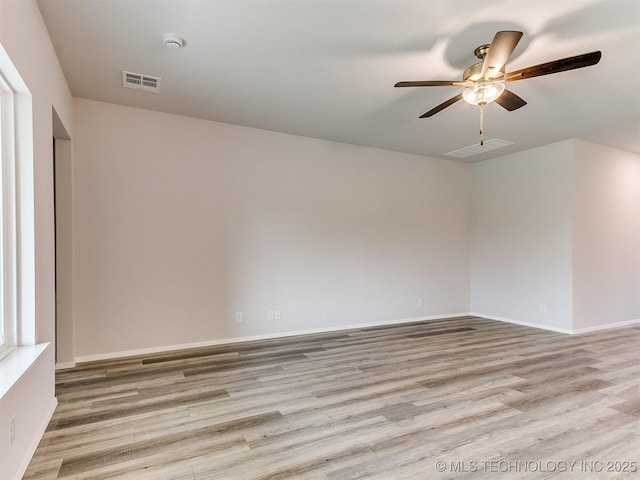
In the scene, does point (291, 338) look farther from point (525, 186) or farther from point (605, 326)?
point (605, 326)

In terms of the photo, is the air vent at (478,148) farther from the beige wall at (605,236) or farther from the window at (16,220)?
the window at (16,220)

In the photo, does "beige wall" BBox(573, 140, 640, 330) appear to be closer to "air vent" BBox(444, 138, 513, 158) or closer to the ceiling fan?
"air vent" BBox(444, 138, 513, 158)

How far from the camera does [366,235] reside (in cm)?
523

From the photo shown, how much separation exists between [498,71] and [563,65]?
40cm

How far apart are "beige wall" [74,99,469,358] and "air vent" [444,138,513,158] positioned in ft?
1.29

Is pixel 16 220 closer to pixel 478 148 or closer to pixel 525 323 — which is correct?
pixel 478 148

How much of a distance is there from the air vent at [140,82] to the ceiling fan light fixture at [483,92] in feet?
8.76

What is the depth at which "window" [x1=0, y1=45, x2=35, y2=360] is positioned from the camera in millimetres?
1980

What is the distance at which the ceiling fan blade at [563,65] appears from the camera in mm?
2054

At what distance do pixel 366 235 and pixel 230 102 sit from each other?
2.65 metres

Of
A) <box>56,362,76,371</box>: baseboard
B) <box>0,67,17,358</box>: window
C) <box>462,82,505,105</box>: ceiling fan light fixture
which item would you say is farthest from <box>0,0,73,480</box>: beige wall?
<box>462,82,505,105</box>: ceiling fan light fixture

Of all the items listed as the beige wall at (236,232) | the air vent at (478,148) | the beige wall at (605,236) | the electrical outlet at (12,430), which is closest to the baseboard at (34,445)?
the electrical outlet at (12,430)

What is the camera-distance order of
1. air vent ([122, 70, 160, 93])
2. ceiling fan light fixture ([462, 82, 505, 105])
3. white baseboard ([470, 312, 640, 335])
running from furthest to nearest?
white baseboard ([470, 312, 640, 335]) → air vent ([122, 70, 160, 93]) → ceiling fan light fixture ([462, 82, 505, 105])

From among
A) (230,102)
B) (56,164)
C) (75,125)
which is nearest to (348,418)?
(230,102)
